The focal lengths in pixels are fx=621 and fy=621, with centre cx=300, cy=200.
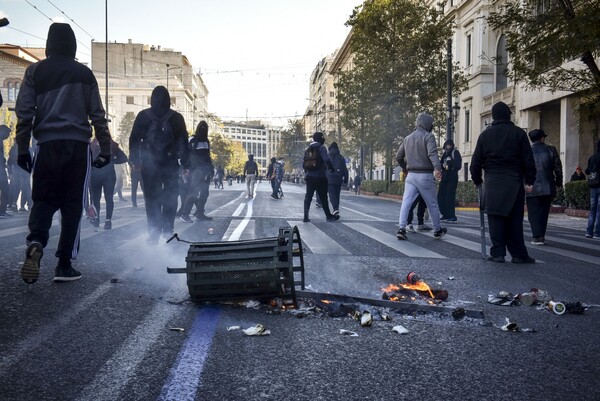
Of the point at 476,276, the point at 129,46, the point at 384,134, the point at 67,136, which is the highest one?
the point at 129,46

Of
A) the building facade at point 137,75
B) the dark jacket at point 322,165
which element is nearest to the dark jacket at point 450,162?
the dark jacket at point 322,165

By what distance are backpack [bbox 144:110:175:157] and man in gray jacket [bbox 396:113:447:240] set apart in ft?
13.0

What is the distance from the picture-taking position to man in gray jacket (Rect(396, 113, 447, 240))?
31.5 feet

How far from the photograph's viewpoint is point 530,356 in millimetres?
3266

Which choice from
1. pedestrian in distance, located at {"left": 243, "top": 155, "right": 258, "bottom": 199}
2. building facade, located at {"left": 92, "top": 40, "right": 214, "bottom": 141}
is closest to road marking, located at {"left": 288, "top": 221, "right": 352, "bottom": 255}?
pedestrian in distance, located at {"left": 243, "top": 155, "right": 258, "bottom": 199}

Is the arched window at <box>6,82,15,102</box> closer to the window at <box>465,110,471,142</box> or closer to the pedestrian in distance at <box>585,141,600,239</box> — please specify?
the window at <box>465,110,471,142</box>

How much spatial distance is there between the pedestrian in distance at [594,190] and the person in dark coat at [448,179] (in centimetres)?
278

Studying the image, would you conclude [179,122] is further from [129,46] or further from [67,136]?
[129,46]

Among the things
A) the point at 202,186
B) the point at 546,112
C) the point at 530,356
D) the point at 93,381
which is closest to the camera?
the point at 93,381

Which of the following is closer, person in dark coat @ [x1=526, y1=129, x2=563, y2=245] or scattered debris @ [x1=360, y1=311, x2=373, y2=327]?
scattered debris @ [x1=360, y1=311, x2=373, y2=327]

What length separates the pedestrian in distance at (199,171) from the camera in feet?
41.3

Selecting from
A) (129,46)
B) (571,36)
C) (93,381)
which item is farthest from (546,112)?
(129,46)

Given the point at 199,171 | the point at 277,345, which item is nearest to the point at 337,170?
the point at 199,171

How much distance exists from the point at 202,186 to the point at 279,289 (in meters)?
9.02
